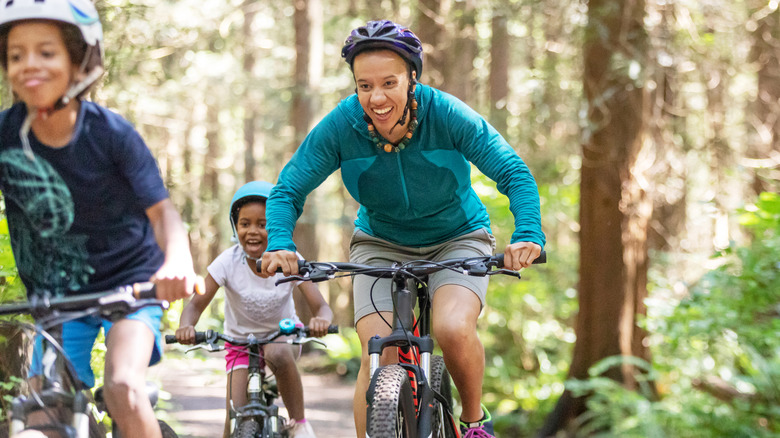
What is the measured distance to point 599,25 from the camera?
30.5 feet

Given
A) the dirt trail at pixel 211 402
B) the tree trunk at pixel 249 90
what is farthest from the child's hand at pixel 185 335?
the tree trunk at pixel 249 90

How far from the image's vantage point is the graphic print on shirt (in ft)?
10.9

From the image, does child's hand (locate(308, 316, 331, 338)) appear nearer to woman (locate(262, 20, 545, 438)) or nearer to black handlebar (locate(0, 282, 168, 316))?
woman (locate(262, 20, 545, 438))

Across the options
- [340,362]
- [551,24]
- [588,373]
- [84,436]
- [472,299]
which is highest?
[551,24]

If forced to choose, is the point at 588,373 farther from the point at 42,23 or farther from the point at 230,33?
the point at 230,33

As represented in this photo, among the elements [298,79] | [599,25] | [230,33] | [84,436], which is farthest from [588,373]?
[230,33]

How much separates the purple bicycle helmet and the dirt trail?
14.0ft

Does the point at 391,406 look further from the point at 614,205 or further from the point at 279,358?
the point at 614,205

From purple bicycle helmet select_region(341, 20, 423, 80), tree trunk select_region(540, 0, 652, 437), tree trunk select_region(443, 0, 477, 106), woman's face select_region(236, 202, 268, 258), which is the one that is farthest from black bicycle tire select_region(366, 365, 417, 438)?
tree trunk select_region(443, 0, 477, 106)

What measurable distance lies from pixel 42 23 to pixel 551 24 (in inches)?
412

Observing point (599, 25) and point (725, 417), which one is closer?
point (725, 417)

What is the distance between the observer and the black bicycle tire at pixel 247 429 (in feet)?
16.1

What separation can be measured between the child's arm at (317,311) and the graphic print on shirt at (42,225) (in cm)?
177

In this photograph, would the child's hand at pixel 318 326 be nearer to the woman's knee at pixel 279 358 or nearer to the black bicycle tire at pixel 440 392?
the woman's knee at pixel 279 358
